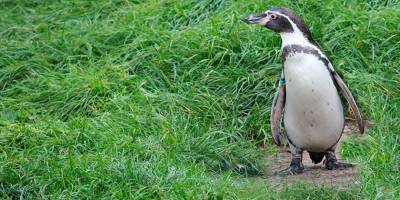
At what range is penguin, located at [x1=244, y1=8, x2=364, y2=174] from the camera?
6.48 metres

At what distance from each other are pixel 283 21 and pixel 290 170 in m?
0.87

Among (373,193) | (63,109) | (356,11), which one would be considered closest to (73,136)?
(63,109)

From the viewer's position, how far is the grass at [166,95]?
19.1 feet

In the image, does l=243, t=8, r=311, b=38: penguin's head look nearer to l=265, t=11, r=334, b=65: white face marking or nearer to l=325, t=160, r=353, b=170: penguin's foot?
l=265, t=11, r=334, b=65: white face marking

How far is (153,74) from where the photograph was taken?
784 centimetres

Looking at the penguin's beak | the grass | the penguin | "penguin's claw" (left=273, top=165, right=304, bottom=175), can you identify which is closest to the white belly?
the penguin

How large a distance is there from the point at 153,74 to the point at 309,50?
165 cm

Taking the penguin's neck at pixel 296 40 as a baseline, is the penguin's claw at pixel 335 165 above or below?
below

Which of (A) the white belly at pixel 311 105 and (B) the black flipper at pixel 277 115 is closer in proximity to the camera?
(A) the white belly at pixel 311 105

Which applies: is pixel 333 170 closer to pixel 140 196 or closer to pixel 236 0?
pixel 140 196

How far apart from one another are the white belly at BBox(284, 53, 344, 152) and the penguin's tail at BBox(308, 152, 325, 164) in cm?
7

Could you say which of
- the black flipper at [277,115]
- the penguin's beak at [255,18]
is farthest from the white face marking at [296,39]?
the black flipper at [277,115]

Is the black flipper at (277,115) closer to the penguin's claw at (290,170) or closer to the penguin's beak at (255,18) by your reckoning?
the penguin's claw at (290,170)

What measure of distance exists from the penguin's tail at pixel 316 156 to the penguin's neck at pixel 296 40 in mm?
670
